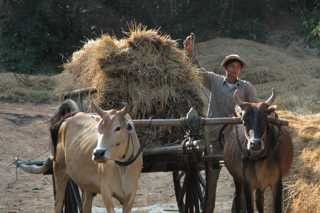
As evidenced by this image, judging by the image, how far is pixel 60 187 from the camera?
9.02m

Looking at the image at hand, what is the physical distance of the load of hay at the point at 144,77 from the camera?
9.30m

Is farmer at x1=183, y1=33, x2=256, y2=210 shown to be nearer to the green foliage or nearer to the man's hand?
the man's hand

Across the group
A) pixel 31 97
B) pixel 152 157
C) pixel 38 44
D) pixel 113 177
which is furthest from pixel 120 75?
pixel 38 44

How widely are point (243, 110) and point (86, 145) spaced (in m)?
1.60

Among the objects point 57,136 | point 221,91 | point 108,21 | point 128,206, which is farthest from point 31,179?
point 108,21

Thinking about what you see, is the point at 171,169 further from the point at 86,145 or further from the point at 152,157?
the point at 86,145

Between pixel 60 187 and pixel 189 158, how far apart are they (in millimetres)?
1417

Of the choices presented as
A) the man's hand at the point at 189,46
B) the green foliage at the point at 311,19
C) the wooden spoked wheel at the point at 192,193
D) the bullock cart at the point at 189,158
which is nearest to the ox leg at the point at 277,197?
the bullock cart at the point at 189,158

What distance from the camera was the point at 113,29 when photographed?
28266mm

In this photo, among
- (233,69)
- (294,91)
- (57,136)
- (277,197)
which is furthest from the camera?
(294,91)

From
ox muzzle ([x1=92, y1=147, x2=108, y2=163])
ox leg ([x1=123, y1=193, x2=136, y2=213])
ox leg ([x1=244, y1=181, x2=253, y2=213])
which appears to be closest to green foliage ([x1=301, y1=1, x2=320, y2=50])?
ox leg ([x1=244, y1=181, x2=253, y2=213])

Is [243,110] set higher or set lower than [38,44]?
lower

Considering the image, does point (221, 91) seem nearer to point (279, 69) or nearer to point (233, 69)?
point (233, 69)

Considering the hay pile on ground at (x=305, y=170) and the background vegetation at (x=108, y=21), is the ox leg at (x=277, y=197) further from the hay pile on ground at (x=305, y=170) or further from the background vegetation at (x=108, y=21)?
the background vegetation at (x=108, y=21)
